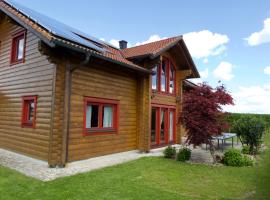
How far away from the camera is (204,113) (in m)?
8.70

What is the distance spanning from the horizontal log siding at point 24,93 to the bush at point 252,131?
8.64 m

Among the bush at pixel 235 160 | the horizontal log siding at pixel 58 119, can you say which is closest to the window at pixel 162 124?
the bush at pixel 235 160

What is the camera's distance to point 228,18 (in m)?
15.1

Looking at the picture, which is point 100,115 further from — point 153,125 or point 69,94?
point 153,125

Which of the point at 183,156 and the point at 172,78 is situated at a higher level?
the point at 172,78

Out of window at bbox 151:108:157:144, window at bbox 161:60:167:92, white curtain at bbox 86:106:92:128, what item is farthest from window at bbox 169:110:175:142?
white curtain at bbox 86:106:92:128

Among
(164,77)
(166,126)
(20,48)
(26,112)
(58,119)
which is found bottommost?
(166,126)

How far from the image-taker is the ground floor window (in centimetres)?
1205

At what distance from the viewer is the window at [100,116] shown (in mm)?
8789

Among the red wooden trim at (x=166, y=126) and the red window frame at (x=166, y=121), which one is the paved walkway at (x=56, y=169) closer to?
the red window frame at (x=166, y=121)

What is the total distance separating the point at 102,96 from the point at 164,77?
4.90m

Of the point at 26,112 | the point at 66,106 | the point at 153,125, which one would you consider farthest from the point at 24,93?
the point at 153,125

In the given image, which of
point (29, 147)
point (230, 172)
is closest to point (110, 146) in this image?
point (29, 147)

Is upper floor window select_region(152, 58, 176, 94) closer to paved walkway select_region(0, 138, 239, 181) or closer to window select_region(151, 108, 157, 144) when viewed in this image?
window select_region(151, 108, 157, 144)
